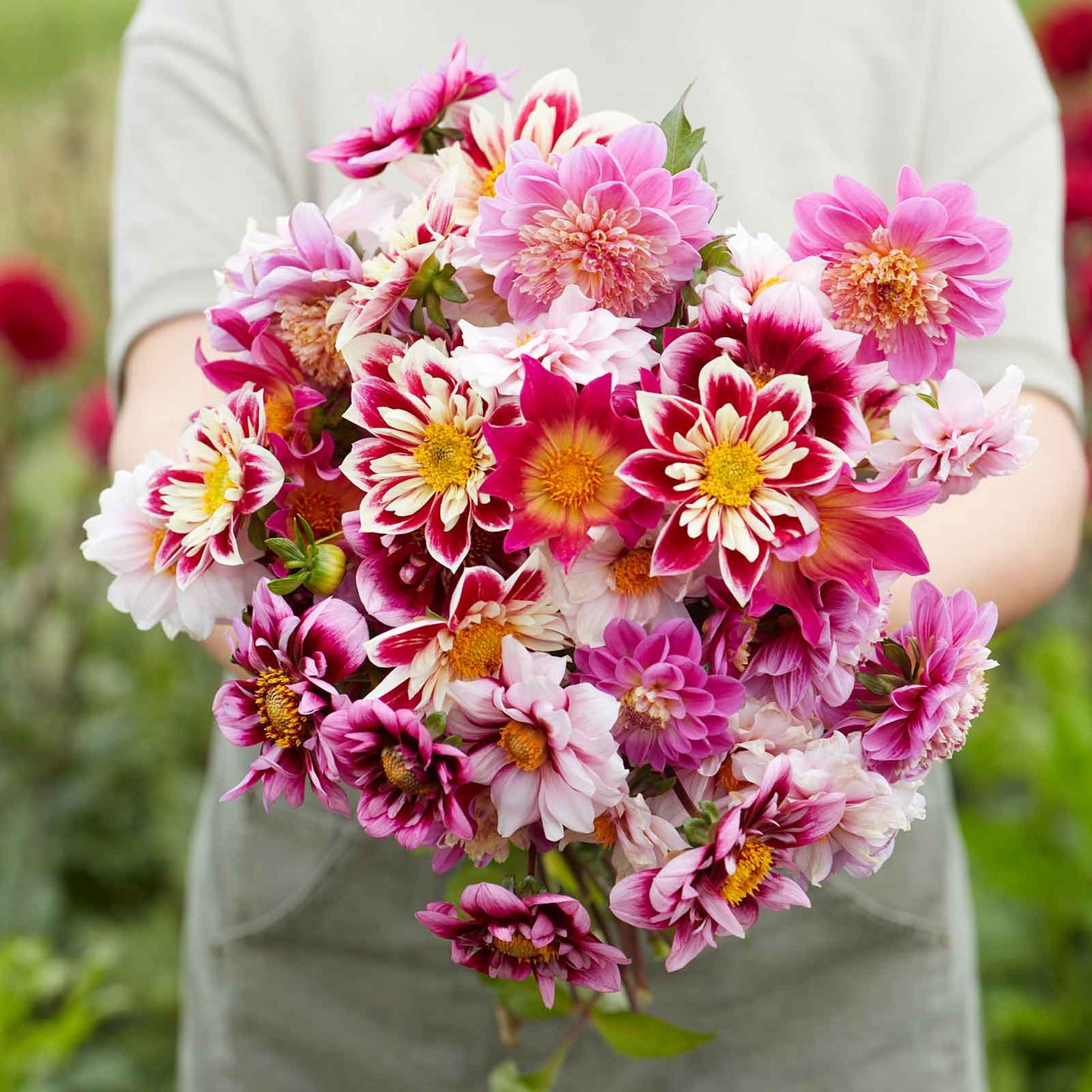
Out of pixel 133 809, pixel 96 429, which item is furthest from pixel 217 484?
pixel 133 809

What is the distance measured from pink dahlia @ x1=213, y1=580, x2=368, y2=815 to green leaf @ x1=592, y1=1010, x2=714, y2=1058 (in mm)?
227

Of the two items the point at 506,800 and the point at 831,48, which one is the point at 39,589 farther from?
the point at 506,800

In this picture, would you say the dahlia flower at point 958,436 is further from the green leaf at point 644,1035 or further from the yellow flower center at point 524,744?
the green leaf at point 644,1035

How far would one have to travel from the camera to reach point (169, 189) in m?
0.68

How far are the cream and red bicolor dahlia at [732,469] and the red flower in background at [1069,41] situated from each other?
141 centimetres

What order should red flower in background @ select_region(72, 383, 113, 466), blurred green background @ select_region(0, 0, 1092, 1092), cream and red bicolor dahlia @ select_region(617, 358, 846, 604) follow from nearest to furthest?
cream and red bicolor dahlia @ select_region(617, 358, 846, 604), blurred green background @ select_region(0, 0, 1092, 1092), red flower in background @ select_region(72, 383, 113, 466)

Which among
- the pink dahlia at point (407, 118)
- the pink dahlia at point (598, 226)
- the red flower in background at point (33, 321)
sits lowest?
the red flower in background at point (33, 321)

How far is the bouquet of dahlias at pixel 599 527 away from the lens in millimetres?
321

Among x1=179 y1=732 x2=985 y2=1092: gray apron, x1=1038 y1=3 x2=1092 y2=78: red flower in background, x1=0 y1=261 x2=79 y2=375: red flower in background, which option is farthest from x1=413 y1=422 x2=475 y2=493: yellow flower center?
x1=1038 y1=3 x2=1092 y2=78: red flower in background

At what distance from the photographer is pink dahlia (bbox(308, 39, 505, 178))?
401 millimetres

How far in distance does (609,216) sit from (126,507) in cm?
18

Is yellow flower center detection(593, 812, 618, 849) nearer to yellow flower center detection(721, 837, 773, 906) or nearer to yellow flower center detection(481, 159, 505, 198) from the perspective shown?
yellow flower center detection(721, 837, 773, 906)

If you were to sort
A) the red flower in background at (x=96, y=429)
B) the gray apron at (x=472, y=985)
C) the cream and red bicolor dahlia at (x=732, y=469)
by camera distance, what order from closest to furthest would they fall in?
the cream and red bicolor dahlia at (x=732, y=469), the gray apron at (x=472, y=985), the red flower in background at (x=96, y=429)

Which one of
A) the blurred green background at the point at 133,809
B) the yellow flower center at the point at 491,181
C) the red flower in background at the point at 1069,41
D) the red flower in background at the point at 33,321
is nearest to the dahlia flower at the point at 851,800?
the yellow flower center at the point at 491,181
